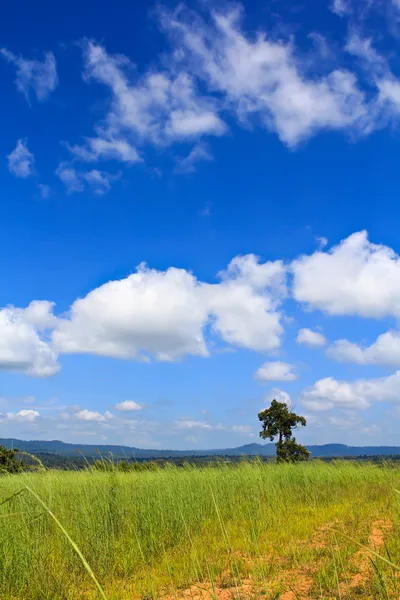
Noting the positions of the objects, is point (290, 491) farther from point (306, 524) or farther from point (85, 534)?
point (85, 534)

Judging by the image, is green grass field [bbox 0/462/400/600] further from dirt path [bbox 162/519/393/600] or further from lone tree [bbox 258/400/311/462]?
lone tree [bbox 258/400/311/462]

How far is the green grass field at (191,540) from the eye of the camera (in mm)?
4984

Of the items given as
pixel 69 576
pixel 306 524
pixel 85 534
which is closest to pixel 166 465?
pixel 306 524

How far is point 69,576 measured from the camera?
5480mm

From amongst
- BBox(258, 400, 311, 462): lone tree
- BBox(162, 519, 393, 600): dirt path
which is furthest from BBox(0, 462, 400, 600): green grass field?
BBox(258, 400, 311, 462): lone tree

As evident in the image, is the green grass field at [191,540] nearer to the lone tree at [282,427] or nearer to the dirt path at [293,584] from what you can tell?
the dirt path at [293,584]

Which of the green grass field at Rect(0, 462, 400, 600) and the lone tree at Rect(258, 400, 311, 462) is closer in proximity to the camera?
the green grass field at Rect(0, 462, 400, 600)

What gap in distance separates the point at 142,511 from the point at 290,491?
17.0 feet

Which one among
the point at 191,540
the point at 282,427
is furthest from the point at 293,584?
the point at 282,427

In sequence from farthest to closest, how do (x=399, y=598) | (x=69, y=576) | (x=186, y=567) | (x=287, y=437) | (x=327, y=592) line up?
(x=287, y=437) → (x=186, y=567) → (x=69, y=576) → (x=327, y=592) → (x=399, y=598)

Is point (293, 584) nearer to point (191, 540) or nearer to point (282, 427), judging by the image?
point (191, 540)

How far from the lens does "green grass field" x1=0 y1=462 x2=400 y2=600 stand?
16.4 ft

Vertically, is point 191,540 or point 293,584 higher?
point 191,540

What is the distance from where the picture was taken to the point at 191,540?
112 inches
